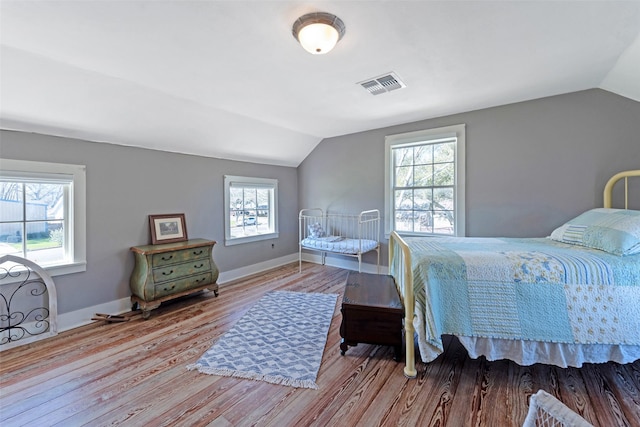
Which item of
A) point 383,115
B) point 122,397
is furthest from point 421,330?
point 383,115

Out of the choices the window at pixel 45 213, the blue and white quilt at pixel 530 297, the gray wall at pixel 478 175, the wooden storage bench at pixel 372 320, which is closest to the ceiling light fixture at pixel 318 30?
the blue and white quilt at pixel 530 297

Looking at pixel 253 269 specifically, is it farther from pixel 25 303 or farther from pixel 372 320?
pixel 372 320

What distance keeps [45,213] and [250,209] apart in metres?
2.45

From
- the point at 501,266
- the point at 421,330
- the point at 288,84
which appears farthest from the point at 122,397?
the point at 288,84

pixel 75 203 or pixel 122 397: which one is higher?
pixel 75 203

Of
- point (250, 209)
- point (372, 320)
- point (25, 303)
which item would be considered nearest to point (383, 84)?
point (372, 320)

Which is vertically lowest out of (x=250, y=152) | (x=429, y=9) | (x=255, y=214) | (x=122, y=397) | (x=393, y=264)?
(x=122, y=397)

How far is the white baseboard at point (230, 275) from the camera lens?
2.63 meters

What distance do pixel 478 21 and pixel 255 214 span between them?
381 centimetres

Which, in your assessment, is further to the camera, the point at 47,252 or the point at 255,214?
the point at 255,214

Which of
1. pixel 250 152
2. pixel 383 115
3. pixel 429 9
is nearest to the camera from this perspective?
pixel 429 9

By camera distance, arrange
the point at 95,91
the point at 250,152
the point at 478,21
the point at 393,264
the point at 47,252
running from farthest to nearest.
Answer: the point at 250,152 < the point at 393,264 < the point at 47,252 < the point at 95,91 < the point at 478,21

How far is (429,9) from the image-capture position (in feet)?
5.33

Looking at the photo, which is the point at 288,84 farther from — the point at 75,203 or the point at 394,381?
the point at 394,381
